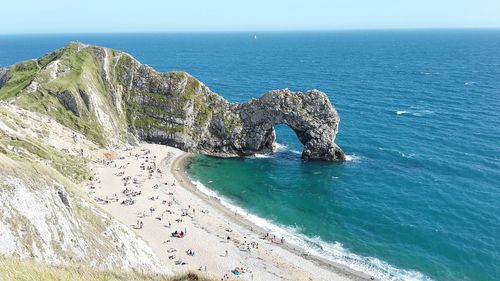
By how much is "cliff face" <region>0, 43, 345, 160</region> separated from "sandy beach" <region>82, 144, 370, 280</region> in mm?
9659

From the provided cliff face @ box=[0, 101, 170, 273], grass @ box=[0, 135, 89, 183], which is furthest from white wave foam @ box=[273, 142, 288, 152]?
cliff face @ box=[0, 101, 170, 273]

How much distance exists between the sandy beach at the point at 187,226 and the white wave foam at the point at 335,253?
1163mm

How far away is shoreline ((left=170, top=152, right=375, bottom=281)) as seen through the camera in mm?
57312

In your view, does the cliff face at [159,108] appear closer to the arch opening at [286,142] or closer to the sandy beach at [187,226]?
the arch opening at [286,142]

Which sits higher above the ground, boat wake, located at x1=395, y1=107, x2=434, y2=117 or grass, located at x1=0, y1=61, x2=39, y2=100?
grass, located at x1=0, y1=61, x2=39, y2=100

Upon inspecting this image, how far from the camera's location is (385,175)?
8644 centimetres

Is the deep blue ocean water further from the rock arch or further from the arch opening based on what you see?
the rock arch

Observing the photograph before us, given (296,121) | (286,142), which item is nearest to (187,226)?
(296,121)

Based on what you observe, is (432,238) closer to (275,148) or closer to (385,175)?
(385,175)

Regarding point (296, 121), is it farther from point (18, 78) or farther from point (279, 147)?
point (18, 78)

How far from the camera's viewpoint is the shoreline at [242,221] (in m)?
57.3

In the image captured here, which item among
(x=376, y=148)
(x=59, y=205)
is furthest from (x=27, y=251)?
(x=376, y=148)

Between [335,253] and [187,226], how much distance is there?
2229cm

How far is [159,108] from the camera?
335ft
